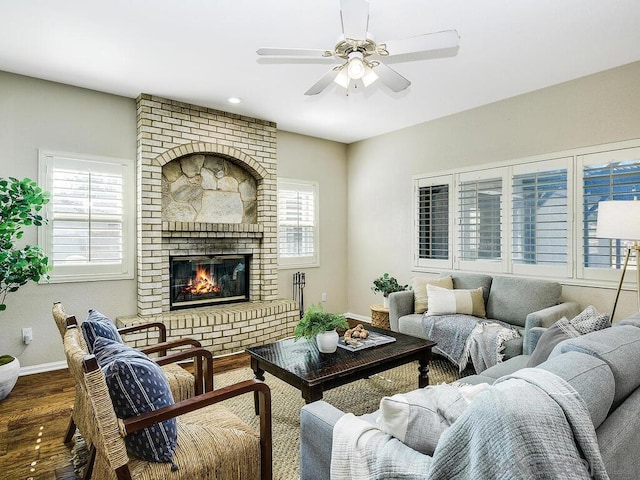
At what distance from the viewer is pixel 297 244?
5.65 meters

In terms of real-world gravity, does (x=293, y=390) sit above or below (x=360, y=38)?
below

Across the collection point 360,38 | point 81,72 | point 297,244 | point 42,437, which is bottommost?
point 42,437

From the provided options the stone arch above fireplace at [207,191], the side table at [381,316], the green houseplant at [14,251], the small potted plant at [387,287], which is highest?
the stone arch above fireplace at [207,191]

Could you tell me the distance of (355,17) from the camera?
6.90 feet

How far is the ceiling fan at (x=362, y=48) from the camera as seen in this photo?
2107mm

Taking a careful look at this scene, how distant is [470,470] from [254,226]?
13.9 ft

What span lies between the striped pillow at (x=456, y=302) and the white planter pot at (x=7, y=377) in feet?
12.1

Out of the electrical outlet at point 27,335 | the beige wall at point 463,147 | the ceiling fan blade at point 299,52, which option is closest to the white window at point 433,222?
the beige wall at point 463,147

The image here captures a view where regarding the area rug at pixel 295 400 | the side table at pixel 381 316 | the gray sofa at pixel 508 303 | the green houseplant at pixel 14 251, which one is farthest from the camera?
the side table at pixel 381 316

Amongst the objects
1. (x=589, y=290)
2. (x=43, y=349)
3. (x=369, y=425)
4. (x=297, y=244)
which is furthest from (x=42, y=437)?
(x=589, y=290)

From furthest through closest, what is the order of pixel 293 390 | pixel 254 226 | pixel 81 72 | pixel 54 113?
1. pixel 254 226
2. pixel 54 113
3. pixel 81 72
4. pixel 293 390

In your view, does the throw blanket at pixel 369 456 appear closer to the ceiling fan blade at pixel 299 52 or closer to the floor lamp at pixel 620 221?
the ceiling fan blade at pixel 299 52

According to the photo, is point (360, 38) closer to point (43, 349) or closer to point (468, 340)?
point (468, 340)

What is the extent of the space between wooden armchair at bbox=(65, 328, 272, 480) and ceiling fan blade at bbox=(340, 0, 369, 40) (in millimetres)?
1924
